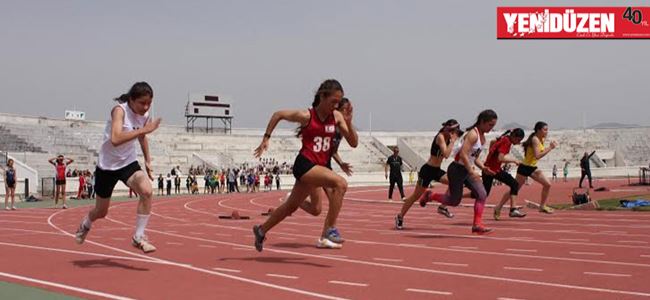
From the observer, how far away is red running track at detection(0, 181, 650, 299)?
612cm

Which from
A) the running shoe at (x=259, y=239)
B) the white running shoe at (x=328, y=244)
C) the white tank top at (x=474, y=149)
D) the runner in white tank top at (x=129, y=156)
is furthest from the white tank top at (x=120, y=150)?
the white tank top at (x=474, y=149)

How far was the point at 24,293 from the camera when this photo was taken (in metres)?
6.07

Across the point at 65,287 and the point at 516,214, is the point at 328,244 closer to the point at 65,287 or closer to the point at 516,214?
the point at 65,287

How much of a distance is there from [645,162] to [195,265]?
87.4m

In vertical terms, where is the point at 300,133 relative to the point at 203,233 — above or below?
above

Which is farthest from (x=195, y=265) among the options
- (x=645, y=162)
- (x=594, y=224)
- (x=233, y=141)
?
(x=645, y=162)

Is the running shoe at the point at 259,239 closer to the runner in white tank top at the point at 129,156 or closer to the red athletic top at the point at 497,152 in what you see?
the runner in white tank top at the point at 129,156

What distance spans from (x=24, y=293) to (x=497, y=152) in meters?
9.33

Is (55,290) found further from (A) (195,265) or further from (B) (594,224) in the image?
(B) (594,224)

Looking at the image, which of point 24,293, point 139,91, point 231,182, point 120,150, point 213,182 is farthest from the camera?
point 231,182

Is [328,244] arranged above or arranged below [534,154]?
below

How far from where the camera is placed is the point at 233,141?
74.2 meters

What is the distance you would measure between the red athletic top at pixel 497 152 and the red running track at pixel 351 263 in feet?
3.92

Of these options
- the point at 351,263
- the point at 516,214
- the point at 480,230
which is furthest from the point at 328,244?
the point at 516,214
